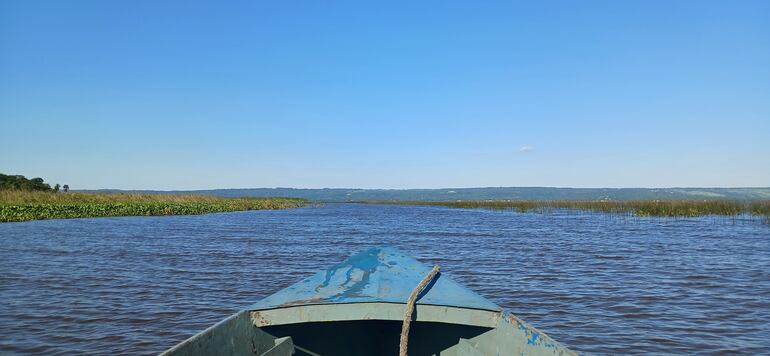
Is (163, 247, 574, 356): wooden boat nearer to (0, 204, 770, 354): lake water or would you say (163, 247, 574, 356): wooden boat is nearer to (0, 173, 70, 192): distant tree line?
(0, 204, 770, 354): lake water

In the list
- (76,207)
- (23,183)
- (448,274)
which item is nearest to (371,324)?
(448,274)

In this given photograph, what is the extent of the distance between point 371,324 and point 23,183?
195ft

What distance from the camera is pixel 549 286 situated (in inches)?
470

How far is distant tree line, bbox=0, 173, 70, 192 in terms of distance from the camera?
5053cm

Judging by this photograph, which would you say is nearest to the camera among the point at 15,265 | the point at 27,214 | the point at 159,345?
the point at 159,345

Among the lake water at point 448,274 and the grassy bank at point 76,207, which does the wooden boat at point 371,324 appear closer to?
the lake water at point 448,274

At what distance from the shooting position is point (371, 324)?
502 centimetres

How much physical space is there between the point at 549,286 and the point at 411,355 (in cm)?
788

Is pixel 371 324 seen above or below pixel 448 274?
above

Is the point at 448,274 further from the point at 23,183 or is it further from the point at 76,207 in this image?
the point at 23,183

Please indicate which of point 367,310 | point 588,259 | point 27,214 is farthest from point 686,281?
point 27,214

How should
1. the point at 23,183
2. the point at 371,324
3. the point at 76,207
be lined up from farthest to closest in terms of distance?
the point at 23,183 < the point at 76,207 < the point at 371,324

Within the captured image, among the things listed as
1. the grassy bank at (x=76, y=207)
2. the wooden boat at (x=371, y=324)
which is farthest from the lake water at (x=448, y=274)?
the grassy bank at (x=76, y=207)

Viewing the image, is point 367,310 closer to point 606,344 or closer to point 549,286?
point 606,344
